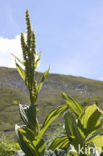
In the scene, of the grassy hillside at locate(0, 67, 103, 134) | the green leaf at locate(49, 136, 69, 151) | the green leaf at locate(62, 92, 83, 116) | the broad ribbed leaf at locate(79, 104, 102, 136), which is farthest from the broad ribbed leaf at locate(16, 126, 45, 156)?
the grassy hillside at locate(0, 67, 103, 134)

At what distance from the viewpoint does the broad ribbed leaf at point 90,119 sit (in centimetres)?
376

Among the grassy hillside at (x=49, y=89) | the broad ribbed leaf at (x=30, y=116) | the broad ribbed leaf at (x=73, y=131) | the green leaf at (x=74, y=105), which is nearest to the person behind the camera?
the broad ribbed leaf at (x=73, y=131)

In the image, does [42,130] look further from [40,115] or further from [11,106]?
[11,106]

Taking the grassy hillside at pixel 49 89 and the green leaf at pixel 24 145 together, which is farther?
the grassy hillside at pixel 49 89

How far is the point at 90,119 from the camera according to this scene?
149 inches

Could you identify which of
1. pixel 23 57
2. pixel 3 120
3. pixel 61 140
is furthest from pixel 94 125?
pixel 3 120

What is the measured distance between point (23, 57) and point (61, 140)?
1370 millimetres

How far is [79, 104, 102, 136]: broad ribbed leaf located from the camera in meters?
3.76

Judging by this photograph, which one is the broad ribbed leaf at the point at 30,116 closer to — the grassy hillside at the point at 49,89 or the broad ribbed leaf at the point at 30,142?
the broad ribbed leaf at the point at 30,142

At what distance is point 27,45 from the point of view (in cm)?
395

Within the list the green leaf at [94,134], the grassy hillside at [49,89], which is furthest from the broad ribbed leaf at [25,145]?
the grassy hillside at [49,89]

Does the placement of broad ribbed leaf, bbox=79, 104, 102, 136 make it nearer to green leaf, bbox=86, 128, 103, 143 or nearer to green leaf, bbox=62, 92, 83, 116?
green leaf, bbox=86, 128, 103, 143

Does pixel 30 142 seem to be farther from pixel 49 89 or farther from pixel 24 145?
pixel 49 89

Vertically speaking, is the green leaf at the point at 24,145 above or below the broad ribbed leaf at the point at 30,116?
below
